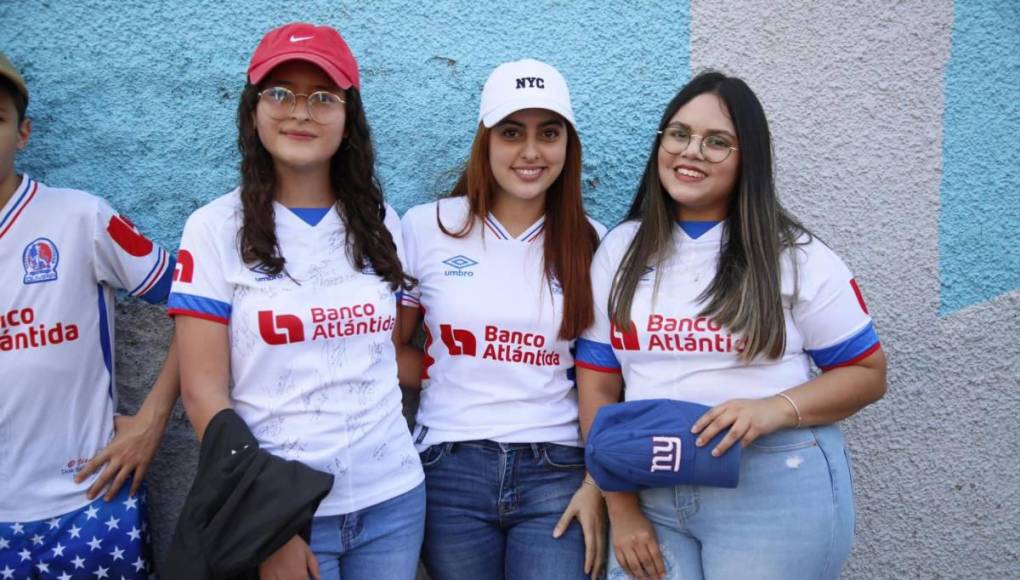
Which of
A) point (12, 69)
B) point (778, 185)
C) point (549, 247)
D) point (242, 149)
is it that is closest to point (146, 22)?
point (12, 69)

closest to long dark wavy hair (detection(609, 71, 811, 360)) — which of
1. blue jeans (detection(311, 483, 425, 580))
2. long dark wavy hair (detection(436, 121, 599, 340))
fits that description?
long dark wavy hair (detection(436, 121, 599, 340))

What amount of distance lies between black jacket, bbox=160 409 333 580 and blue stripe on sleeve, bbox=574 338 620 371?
2.78 ft

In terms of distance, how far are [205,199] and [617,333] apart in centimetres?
158

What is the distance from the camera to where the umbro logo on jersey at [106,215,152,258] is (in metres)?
2.45

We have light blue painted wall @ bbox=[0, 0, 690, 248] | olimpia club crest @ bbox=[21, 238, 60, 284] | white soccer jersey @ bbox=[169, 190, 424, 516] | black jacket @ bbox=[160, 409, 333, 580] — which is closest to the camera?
black jacket @ bbox=[160, 409, 333, 580]

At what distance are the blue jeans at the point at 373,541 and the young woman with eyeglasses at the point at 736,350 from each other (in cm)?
57

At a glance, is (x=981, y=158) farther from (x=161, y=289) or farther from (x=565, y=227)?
(x=161, y=289)

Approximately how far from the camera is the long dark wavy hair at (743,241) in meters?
2.16

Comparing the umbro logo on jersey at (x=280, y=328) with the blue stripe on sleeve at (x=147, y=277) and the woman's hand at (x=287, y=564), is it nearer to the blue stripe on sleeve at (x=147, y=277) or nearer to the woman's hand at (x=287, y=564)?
the woman's hand at (x=287, y=564)

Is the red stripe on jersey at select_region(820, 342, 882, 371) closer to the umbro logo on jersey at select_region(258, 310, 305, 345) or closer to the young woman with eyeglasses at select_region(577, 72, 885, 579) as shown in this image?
the young woman with eyeglasses at select_region(577, 72, 885, 579)

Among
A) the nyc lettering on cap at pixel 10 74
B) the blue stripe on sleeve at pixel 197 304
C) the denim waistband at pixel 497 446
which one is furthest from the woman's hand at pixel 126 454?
the nyc lettering on cap at pixel 10 74

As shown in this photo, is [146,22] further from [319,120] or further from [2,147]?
[319,120]

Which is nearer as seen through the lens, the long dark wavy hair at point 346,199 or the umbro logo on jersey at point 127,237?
the long dark wavy hair at point 346,199

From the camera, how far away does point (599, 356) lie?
2.38 m
